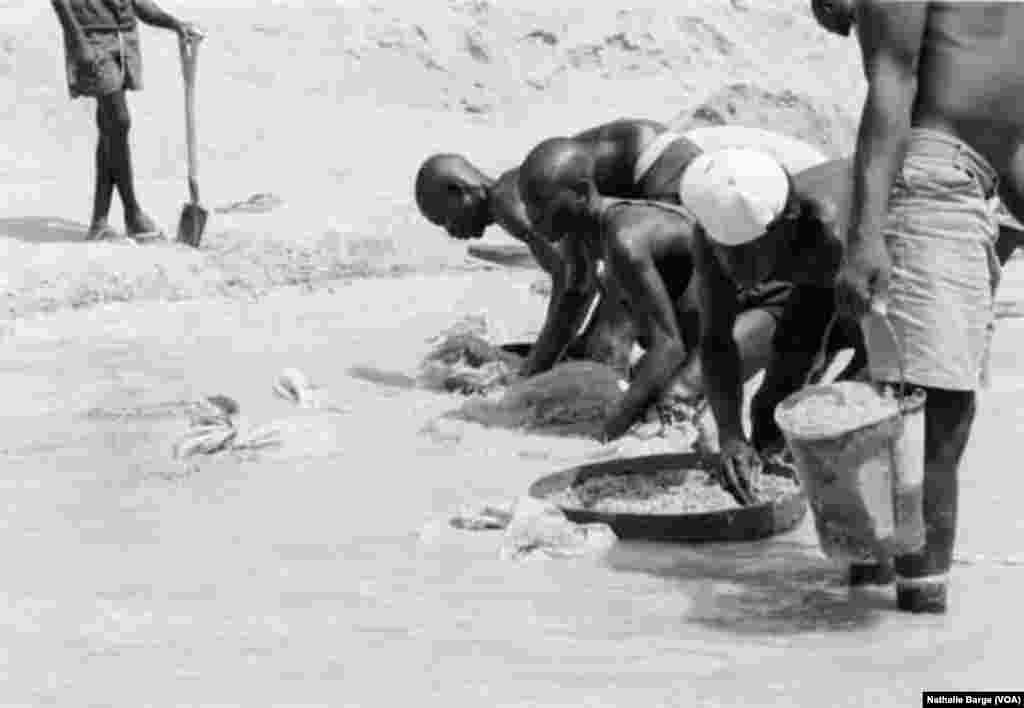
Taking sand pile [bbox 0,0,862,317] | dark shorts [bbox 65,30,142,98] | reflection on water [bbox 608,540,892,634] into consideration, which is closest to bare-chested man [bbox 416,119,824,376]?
reflection on water [bbox 608,540,892,634]

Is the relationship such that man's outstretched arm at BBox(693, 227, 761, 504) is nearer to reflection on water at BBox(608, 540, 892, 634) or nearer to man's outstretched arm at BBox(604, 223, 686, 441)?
reflection on water at BBox(608, 540, 892, 634)

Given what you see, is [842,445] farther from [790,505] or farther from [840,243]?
[790,505]

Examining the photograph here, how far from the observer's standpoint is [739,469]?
16.2ft

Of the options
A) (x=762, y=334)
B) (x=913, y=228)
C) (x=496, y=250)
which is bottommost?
(x=496, y=250)

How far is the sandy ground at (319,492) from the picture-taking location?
13.5 ft

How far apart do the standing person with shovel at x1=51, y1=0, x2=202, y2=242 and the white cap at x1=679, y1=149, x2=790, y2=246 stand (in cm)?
632

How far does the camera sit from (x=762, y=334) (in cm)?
589

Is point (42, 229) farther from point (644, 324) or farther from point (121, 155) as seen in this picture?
point (644, 324)

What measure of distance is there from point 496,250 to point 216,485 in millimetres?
4144

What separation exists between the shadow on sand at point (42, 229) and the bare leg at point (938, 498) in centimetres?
692

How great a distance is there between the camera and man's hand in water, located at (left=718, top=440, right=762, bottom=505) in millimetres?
4914

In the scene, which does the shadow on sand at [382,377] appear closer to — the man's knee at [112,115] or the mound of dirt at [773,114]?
the man's knee at [112,115]

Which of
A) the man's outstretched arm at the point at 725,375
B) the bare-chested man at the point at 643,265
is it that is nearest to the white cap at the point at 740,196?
the man's outstretched arm at the point at 725,375

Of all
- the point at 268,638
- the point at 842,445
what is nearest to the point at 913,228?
the point at 842,445
